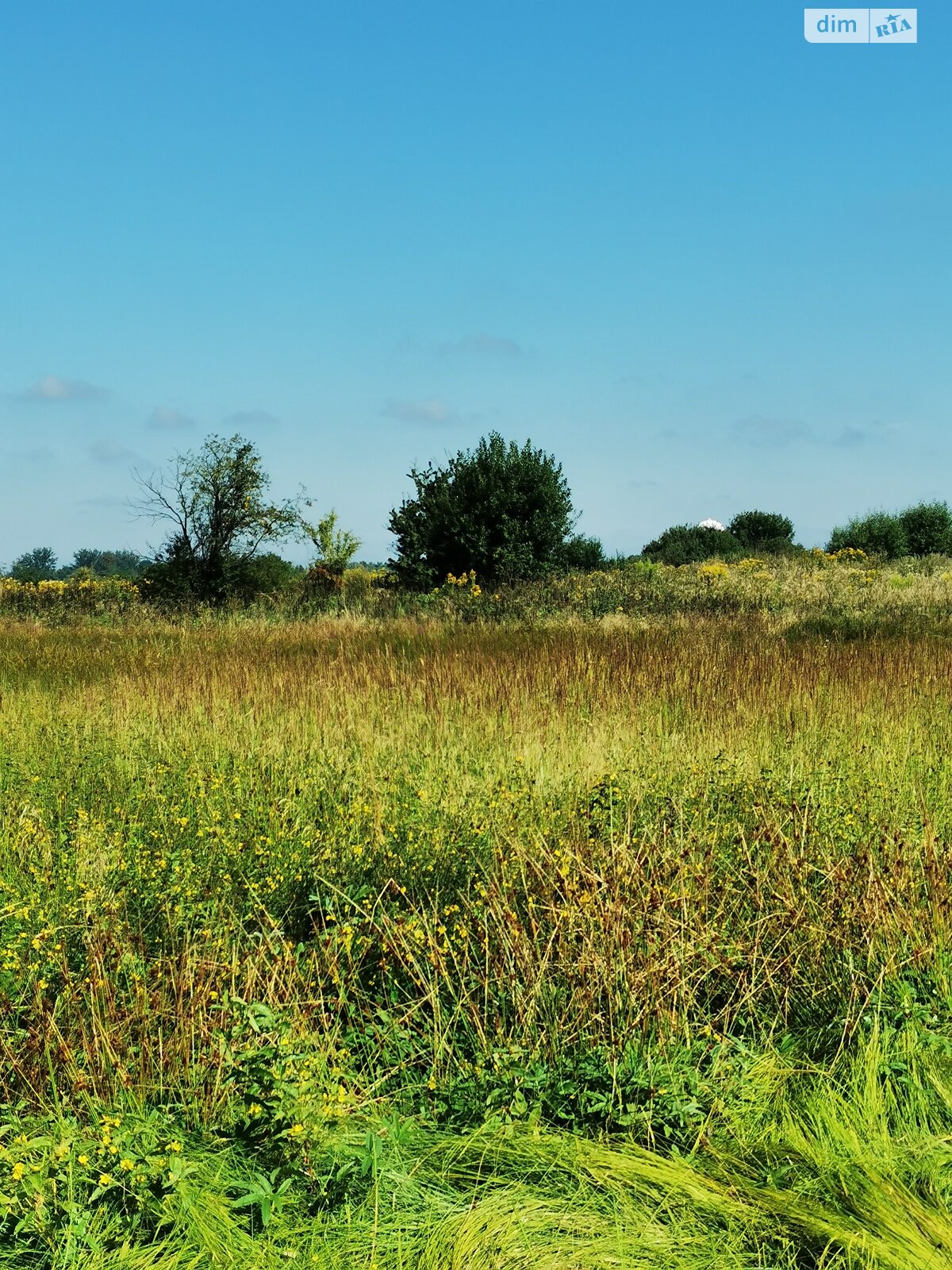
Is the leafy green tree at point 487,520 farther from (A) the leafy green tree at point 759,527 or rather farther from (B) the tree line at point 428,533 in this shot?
(A) the leafy green tree at point 759,527

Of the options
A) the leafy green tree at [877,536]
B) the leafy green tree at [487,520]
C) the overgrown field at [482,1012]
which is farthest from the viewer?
the leafy green tree at [877,536]

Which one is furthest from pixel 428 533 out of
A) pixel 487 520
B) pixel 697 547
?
pixel 697 547

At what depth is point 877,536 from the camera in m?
31.8

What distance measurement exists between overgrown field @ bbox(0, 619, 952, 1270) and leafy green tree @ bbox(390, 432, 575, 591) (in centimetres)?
1622

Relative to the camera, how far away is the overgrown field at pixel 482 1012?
2.39 meters

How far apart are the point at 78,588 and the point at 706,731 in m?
20.4

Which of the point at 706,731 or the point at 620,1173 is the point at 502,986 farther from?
the point at 706,731

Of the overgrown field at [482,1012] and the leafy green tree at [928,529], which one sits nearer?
the overgrown field at [482,1012]

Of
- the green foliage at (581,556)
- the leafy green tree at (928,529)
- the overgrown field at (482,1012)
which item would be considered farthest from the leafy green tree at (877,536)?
the overgrown field at (482,1012)

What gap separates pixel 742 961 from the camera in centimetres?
350

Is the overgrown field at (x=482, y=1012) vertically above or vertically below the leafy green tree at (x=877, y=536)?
below

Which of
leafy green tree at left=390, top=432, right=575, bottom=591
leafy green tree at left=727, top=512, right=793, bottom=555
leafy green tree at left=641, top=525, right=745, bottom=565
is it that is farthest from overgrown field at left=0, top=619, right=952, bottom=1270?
leafy green tree at left=727, top=512, right=793, bottom=555

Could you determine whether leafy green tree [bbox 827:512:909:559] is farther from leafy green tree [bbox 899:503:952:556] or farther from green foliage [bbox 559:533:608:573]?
→ green foliage [bbox 559:533:608:573]

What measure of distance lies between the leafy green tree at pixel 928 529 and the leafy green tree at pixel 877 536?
36 centimetres
